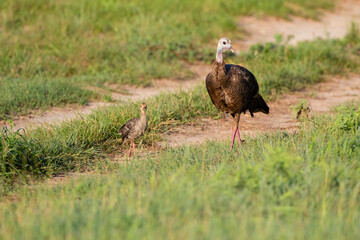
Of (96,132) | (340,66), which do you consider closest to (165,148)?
(96,132)

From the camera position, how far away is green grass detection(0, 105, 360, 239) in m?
3.28

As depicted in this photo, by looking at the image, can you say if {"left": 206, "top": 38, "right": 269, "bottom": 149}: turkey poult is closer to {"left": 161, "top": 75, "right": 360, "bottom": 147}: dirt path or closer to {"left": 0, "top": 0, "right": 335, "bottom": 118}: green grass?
{"left": 161, "top": 75, "right": 360, "bottom": 147}: dirt path

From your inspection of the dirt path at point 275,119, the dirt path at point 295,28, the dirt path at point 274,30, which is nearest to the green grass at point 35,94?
the dirt path at point 274,30

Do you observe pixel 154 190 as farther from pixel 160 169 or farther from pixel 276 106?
pixel 276 106

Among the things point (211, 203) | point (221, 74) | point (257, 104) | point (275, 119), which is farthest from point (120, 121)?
point (211, 203)

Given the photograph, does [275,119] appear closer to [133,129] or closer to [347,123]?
[347,123]

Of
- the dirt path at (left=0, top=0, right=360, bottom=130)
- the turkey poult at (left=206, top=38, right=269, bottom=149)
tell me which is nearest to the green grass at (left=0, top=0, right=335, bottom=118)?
the dirt path at (left=0, top=0, right=360, bottom=130)

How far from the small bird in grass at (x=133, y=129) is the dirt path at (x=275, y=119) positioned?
1.55 feet

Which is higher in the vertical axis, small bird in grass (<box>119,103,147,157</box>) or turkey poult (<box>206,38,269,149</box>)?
turkey poult (<box>206,38,269,149</box>)

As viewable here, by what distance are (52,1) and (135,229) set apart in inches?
383

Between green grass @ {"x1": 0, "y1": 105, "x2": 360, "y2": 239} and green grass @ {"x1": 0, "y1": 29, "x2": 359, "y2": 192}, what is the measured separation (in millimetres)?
552

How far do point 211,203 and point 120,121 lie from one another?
10.1ft

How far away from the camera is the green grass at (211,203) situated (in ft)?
10.8

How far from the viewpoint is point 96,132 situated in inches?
243
